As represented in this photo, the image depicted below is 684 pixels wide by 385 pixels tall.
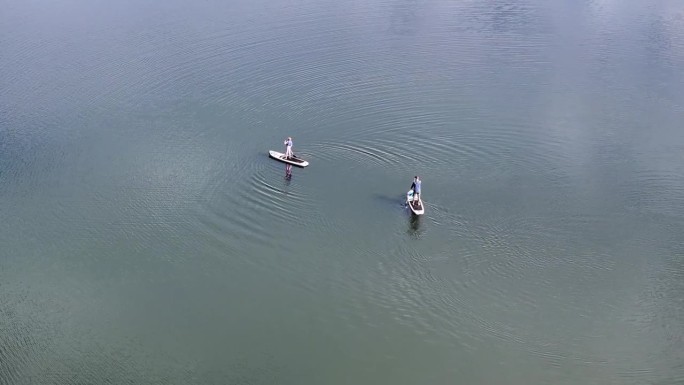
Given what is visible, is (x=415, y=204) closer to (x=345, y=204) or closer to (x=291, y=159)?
(x=345, y=204)

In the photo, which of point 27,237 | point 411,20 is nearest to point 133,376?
point 27,237

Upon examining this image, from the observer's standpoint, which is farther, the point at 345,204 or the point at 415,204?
the point at 345,204

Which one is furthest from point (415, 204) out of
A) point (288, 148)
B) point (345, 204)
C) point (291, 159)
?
point (288, 148)

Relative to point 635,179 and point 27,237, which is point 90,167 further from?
point 635,179

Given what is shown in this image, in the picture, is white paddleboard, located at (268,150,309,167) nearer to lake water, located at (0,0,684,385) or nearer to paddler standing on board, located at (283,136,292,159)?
paddler standing on board, located at (283,136,292,159)

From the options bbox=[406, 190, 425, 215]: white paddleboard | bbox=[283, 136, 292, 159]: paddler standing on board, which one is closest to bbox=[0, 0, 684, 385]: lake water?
bbox=[406, 190, 425, 215]: white paddleboard

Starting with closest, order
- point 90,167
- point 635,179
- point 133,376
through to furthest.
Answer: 1. point 133,376
2. point 635,179
3. point 90,167
